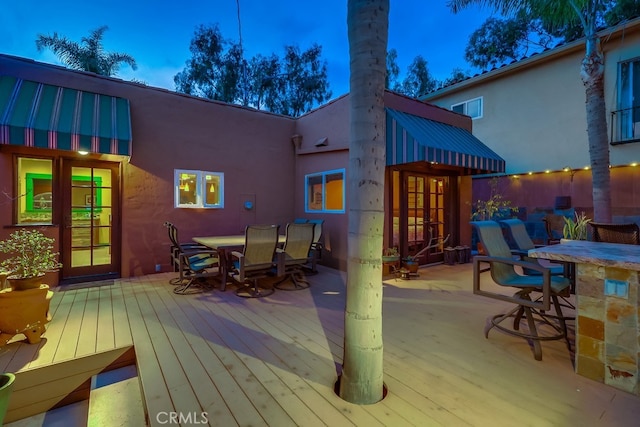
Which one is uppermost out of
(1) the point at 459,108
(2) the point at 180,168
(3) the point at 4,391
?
(1) the point at 459,108

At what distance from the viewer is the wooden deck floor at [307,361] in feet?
6.29

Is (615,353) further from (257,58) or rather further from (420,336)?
(257,58)

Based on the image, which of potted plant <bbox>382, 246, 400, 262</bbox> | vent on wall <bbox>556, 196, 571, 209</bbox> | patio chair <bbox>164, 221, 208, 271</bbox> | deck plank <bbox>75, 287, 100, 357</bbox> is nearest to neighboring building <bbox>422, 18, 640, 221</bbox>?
vent on wall <bbox>556, 196, 571, 209</bbox>

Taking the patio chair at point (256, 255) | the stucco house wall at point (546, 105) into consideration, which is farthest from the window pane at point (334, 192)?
the stucco house wall at point (546, 105)

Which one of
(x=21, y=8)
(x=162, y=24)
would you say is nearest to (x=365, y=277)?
(x=162, y=24)

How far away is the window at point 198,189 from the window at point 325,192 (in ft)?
6.93

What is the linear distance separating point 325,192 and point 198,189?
9.39 ft

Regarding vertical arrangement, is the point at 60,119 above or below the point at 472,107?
below

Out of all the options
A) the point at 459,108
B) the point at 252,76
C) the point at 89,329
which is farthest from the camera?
the point at 252,76

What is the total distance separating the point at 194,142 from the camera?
6465 millimetres

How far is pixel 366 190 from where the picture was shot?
1.92m

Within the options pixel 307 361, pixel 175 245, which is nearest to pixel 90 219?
pixel 175 245

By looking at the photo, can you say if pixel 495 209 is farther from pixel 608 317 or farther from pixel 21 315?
pixel 21 315

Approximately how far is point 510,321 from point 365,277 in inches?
108
